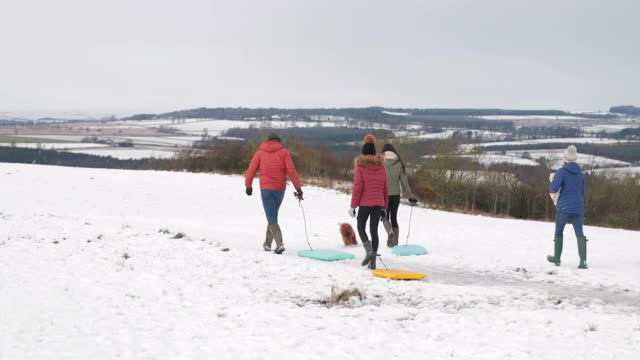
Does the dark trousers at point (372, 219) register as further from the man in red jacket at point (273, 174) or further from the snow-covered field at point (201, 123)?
the snow-covered field at point (201, 123)

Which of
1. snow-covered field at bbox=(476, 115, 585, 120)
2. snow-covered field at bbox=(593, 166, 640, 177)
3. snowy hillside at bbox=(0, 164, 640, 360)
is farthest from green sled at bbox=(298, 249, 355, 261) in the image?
snow-covered field at bbox=(476, 115, 585, 120)

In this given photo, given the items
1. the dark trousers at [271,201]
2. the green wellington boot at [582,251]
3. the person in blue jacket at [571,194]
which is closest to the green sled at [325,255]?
the dark trousers at [271,201]

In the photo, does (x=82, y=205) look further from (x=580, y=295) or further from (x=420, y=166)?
(x=420, y=166)

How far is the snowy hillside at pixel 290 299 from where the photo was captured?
6258mm

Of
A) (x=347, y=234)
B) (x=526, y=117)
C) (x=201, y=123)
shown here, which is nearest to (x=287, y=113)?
(x=201, y=123)

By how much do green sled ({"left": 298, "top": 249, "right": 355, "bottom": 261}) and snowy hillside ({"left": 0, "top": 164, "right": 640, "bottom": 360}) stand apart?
294mm

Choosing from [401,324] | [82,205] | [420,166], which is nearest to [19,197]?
[82,205]

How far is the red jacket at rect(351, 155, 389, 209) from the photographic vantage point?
11.0 metres

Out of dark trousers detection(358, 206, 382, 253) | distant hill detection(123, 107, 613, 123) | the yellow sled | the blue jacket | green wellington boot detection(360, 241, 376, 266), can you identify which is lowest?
the yellow sled

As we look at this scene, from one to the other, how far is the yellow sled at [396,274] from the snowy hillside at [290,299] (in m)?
0.26

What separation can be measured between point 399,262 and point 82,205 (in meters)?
14.5

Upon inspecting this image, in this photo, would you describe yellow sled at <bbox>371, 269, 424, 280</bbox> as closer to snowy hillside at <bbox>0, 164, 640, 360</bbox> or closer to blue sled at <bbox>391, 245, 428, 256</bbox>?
snowy hillside at <bbox>0, 164, 640, 360</bbox>

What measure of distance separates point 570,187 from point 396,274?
4272mm

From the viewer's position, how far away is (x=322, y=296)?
8.80 m
